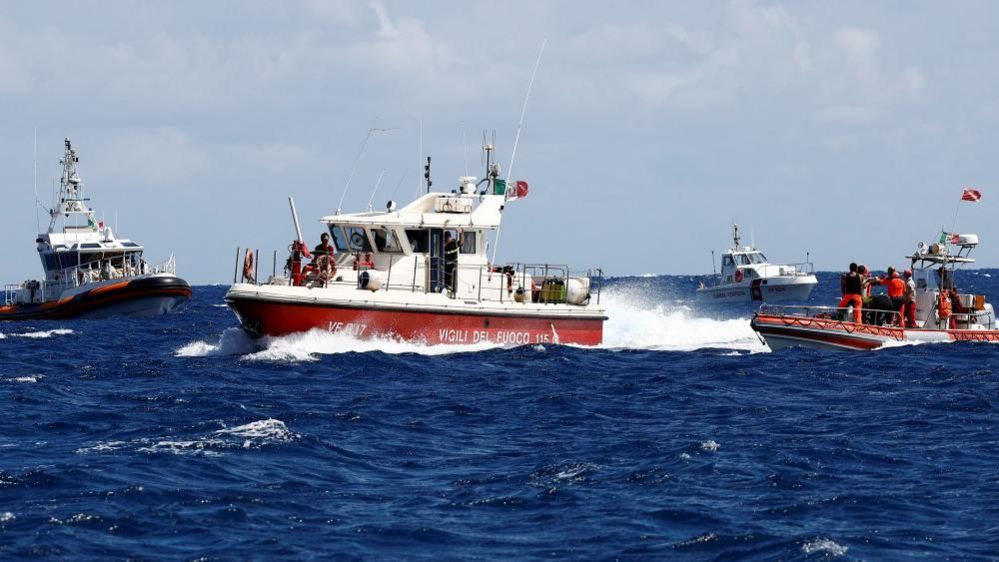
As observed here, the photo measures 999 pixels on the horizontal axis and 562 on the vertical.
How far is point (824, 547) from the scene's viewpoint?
Answer: 1095cm

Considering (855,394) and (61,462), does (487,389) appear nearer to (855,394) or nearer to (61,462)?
(855,394)

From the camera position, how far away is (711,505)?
1260cm

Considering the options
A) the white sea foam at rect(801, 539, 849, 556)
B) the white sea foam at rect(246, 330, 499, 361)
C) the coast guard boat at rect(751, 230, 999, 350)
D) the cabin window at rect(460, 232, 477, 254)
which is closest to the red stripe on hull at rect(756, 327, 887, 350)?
the coast guard boat at rect(751, 230, 999, 350)

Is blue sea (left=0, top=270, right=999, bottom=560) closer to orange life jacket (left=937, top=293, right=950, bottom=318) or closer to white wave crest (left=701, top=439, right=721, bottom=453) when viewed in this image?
white wave crest (left=701, top=439, right=721, bottom=453)

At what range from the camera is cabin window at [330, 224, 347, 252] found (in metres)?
28.3

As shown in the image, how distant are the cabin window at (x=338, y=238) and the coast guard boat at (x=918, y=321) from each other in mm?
8958

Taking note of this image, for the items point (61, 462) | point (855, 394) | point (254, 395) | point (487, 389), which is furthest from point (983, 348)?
point (61, 462)

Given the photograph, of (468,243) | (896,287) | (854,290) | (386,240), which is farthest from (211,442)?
(896,287)

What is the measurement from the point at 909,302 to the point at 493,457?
16078 millimetres

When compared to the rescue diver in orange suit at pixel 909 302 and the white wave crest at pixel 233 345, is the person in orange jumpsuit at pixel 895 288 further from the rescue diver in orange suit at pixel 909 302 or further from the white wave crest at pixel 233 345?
the white wave crest at pixel 233 345

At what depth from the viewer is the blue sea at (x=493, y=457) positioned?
11.3 m

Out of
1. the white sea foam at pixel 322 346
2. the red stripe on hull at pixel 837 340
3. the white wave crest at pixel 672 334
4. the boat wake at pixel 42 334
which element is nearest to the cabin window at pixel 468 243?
the white sea foam at pixel 322 346

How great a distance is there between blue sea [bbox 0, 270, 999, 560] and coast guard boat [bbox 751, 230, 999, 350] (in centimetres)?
108

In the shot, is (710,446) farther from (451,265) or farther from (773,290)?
(773,290)
